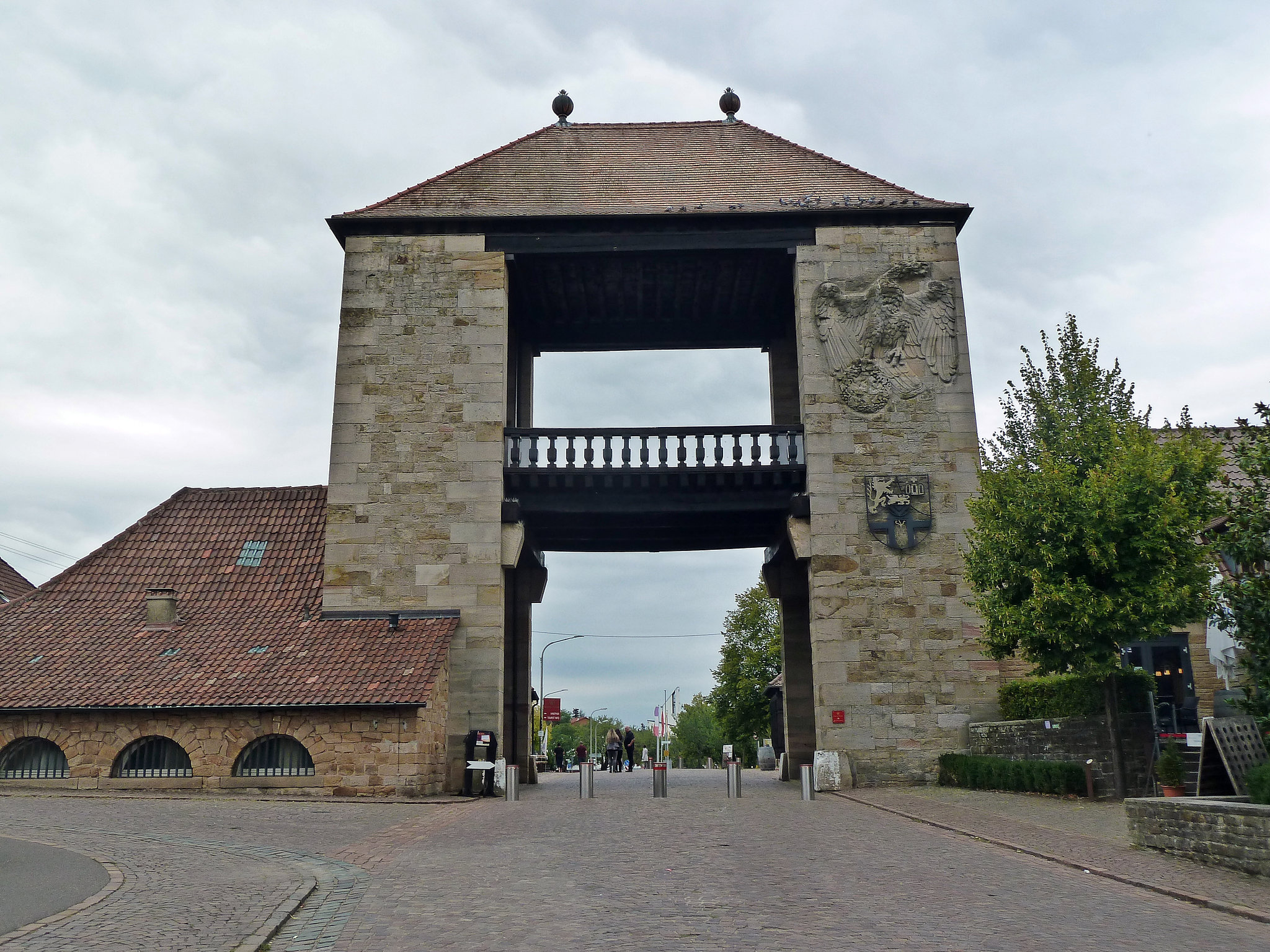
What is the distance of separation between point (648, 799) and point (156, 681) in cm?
960

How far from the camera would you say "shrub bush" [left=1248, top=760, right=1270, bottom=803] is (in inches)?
411

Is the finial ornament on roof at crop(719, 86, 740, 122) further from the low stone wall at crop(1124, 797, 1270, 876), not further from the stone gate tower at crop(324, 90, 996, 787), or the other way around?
the low stone wall at crop(1124, 797, 1270, 876)

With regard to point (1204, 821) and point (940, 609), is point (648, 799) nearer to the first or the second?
point (940, 609)

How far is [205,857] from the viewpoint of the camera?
11.0 m

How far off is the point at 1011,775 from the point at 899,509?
6217 mm

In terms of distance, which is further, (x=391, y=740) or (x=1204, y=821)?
(x=391, y=740)

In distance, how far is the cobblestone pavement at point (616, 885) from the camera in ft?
23.3

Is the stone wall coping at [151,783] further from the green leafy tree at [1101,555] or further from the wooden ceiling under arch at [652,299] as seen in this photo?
the green leafy tree at [1101,555]

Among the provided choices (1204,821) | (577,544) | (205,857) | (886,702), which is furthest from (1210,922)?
(577,544)

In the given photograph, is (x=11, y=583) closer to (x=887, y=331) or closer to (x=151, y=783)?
(x=151, y=783)

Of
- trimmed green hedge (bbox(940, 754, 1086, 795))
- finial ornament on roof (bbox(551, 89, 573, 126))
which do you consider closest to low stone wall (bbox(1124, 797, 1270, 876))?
trimmed green hedge (bbox(940, 754, 1086, 795))

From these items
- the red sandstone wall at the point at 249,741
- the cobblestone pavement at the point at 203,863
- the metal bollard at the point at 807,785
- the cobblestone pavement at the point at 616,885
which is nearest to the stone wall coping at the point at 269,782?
the red sandstone wall at the point at 249,741

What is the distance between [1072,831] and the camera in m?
12.9

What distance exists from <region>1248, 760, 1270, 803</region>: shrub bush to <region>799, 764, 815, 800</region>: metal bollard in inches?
370
